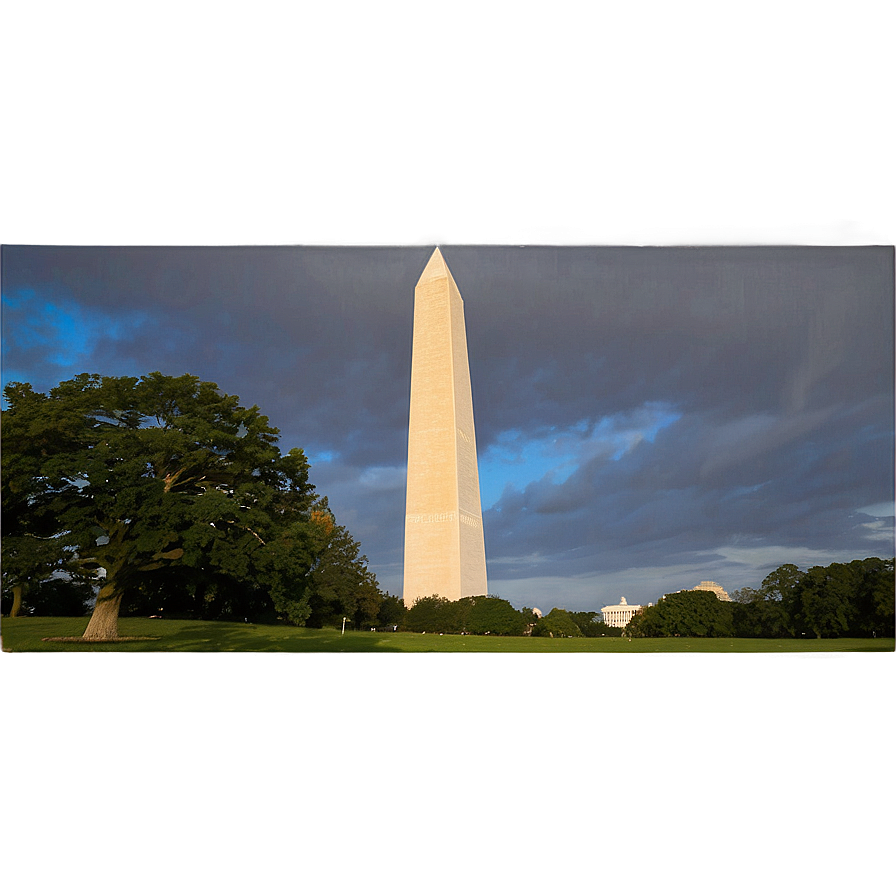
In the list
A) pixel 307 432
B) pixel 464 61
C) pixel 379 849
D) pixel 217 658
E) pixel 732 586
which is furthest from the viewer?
pixel 307 432

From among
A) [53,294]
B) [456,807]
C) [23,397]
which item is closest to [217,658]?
[23,397]

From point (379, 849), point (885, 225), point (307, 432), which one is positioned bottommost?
point (379, 849)

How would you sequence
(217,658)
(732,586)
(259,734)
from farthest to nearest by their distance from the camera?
(732,586), (217,658), (259,734)

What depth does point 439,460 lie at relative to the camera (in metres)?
13.6

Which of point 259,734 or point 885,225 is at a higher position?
point 885,225

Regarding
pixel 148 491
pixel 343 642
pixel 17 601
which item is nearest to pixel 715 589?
pixel 343 642

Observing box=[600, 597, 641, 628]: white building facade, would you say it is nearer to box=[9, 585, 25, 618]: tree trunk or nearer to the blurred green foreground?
the blurred green foreground

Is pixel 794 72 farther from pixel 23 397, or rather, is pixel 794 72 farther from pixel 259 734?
pixel 23 397

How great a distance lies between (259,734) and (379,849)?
1.75m

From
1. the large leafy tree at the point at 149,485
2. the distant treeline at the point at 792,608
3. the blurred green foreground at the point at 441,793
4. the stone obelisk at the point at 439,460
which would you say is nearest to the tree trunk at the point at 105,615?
the large leafy tree at the point at 149,485

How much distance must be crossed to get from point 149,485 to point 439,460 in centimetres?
582

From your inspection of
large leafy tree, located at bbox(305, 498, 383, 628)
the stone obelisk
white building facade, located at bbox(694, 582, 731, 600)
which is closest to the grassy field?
white building facade, located at bbox(694, 582, 731, 600)

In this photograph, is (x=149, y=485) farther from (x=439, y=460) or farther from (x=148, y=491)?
(x=439, y=460)

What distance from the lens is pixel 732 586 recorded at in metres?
11.2
